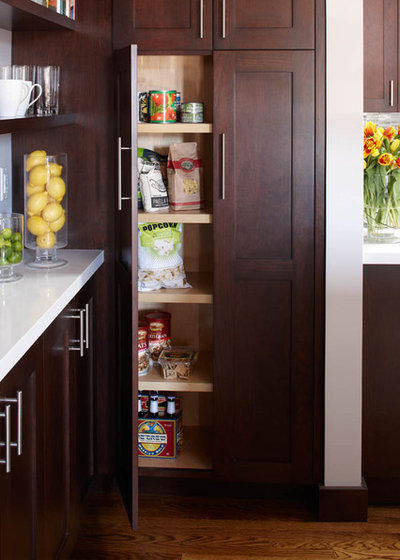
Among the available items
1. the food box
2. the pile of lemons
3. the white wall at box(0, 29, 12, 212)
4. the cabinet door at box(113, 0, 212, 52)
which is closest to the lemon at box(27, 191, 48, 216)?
the pile of lemons

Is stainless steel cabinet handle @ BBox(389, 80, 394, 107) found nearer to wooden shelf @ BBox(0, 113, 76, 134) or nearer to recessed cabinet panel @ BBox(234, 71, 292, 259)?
recessed cabinet panel @ BBox(234, 71, 292, 259)

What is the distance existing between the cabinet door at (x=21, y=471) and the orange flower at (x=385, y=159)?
162cm

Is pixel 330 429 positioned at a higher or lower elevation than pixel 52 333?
lower

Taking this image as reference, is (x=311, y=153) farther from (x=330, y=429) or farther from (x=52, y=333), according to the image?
(x=52, y=333)

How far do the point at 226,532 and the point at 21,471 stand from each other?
128cm

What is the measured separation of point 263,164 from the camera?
8.81 feet

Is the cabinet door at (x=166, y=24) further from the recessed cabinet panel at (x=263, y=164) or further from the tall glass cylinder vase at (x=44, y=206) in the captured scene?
the tall glass cylinder vase at (x=44, y=206)

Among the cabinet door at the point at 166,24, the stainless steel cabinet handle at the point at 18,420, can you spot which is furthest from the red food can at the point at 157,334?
the stainless steel cabinet handle at the point at 18,420

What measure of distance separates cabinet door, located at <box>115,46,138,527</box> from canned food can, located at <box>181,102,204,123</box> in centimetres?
27

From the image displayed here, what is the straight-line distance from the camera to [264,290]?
2.74 metres

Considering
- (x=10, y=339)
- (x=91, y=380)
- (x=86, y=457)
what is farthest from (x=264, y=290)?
(x=10, y=339)

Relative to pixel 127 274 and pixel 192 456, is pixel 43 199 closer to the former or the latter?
pixel 127 274

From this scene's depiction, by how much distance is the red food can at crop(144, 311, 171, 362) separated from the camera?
118 inches

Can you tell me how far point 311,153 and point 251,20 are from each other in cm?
52
